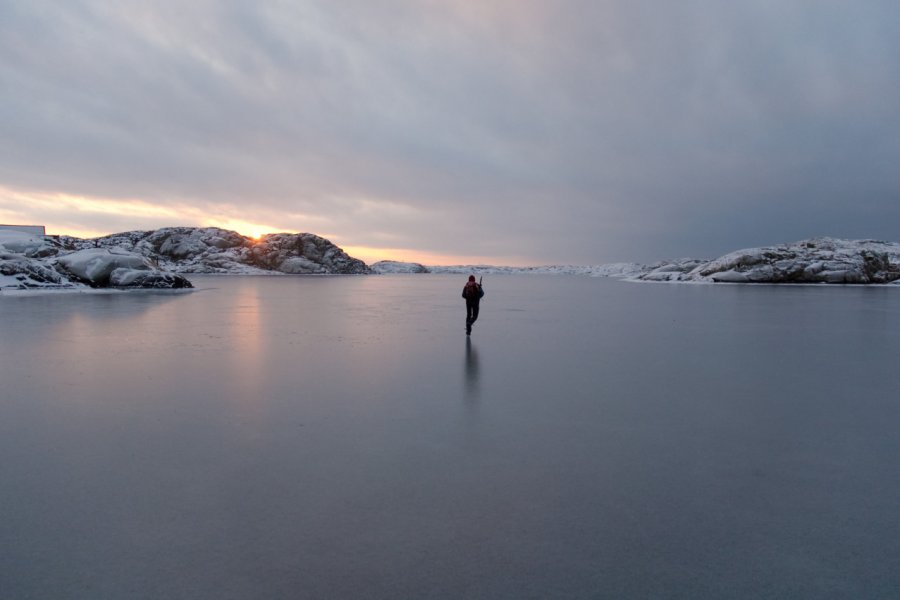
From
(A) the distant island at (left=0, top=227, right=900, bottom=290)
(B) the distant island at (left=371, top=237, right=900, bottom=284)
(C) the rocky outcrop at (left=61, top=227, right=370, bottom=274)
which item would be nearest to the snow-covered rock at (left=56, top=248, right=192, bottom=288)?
(A) the distant island at (left=0, top=227, right=900, bottom=290)

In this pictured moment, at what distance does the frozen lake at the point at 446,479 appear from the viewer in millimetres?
2713

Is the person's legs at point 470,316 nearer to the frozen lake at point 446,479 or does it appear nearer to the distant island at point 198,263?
the frozen lake at point 446,479

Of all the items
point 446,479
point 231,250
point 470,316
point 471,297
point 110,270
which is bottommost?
point 446,479

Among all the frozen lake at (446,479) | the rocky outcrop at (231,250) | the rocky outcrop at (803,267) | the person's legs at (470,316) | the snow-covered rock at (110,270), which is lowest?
the frozen lake at (446,479)

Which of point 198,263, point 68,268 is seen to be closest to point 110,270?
point 68,268

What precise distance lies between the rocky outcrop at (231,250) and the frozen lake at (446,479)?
13469cm

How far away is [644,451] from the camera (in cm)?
459

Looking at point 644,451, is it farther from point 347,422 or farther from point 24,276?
point 24,276

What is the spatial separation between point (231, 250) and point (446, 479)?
504ft

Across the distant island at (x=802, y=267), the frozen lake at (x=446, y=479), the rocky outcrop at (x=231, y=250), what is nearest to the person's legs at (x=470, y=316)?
the frozen lake at (x=446, y=479)

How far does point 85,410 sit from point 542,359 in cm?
735

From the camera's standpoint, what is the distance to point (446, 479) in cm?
391

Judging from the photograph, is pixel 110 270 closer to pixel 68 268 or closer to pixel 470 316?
pixel 68 268

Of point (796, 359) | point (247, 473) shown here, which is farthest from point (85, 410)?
point (796, 359)
